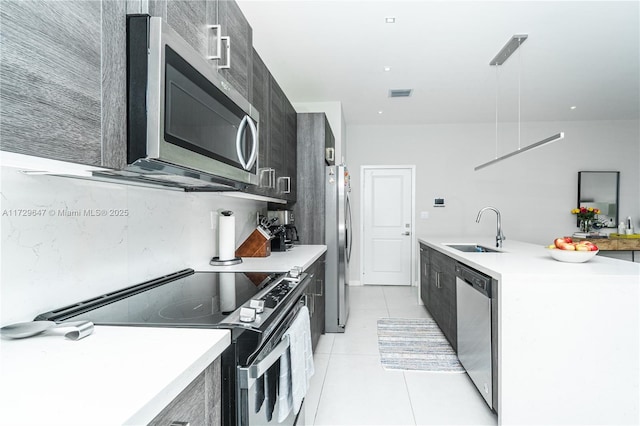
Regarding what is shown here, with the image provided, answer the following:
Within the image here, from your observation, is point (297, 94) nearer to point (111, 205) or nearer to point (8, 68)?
point (111, 205)

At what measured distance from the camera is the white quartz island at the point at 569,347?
1.79 meters

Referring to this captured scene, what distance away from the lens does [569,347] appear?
183cm

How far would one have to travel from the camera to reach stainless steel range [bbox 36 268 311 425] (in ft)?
3.12

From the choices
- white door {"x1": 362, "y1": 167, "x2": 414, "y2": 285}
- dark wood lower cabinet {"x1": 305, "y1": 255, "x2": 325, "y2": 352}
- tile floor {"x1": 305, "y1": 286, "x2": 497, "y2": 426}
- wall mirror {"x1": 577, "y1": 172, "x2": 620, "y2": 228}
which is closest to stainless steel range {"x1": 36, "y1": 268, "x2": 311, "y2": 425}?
tile floor {"x1": 305, "y1": 286, "x2": 497, "y2": 426}

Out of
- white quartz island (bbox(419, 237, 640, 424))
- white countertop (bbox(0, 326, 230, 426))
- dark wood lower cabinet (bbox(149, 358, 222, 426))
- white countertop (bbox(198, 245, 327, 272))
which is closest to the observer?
white countertop (bbox(0, 326, 230, 426))

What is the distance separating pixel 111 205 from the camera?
133cm

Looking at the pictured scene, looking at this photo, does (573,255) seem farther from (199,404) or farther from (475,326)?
(199,404)

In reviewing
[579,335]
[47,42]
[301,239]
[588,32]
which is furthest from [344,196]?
[47,42]

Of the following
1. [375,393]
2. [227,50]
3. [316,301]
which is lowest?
[375,393]

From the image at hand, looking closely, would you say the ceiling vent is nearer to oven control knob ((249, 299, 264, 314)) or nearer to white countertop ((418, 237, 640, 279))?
white countertop ((418, 237, 640, 279))

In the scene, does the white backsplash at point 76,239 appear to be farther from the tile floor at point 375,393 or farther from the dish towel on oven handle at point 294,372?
the tile floor at point 375,393

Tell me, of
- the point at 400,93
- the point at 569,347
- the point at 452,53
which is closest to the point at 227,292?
the point at 569,347

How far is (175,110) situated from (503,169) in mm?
5767

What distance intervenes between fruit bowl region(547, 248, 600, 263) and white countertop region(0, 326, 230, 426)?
2.19 meters
